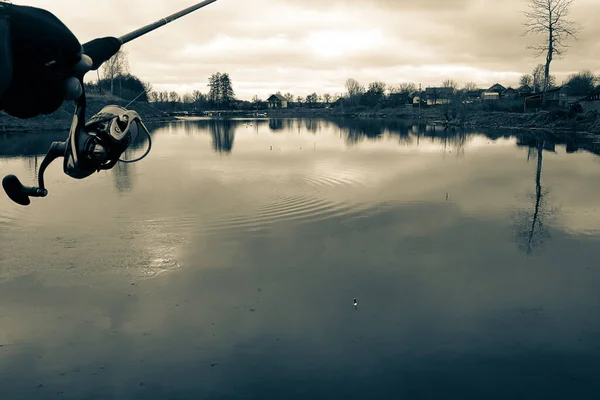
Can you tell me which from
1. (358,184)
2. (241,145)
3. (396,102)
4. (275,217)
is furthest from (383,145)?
(396,102)

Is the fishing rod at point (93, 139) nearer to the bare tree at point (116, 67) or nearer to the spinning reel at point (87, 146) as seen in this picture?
the spinning reel at point (87, 146)

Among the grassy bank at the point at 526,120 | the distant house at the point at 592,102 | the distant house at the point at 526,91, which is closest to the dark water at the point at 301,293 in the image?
the grassy bank at the point at 526,120

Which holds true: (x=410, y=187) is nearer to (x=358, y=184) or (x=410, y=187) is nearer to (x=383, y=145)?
(x=358, y=184)

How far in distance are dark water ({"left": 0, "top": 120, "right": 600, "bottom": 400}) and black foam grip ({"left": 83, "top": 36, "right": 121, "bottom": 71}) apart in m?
7.66

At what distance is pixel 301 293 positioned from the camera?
Result: 549 inches

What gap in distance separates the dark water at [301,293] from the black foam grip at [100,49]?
25.1 feet

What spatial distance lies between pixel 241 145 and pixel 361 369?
51.3 m

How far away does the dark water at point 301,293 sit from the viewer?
1002 cm

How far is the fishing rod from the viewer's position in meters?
3.81

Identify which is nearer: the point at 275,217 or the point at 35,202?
the point at 275,217

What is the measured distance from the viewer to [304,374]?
399 inches

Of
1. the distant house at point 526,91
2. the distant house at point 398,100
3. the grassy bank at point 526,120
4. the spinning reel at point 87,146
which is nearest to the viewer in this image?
the spinning reel at point 87,146

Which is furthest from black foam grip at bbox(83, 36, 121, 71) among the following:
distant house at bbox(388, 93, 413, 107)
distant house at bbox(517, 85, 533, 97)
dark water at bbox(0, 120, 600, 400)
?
distant house at bbox(388, 93, 413, 107)

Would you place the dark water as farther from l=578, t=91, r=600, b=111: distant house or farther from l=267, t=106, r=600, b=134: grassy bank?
l=578, t=91, r=600, b=111: distant house
